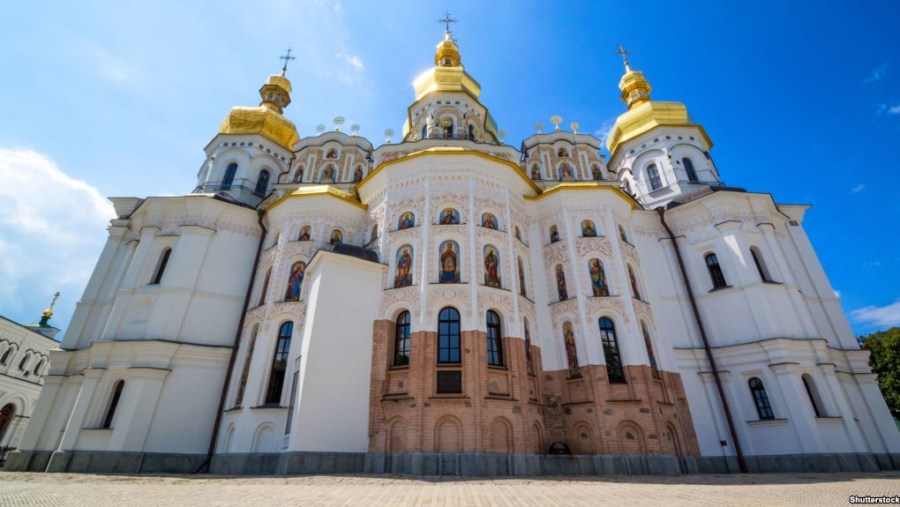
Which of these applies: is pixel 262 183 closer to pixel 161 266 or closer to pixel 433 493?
pixel 161 266

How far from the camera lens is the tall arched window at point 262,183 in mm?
24144

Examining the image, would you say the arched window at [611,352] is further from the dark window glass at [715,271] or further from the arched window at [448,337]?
the dark window glass at [715,271]

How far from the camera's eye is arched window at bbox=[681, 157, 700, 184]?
75.9 ft

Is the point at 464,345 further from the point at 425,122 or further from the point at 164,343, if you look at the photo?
the point at 425,122

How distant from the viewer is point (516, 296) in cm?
1504

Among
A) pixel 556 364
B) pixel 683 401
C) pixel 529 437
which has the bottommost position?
pixel 529 437

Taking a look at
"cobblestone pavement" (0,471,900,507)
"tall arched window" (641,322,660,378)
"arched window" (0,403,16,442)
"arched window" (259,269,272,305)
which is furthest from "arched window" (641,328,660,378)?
"arched window" (0,403,16,442)

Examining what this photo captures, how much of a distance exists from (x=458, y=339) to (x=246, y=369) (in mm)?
8484

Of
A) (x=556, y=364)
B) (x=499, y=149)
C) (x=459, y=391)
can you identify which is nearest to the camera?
(x=459, y=391)

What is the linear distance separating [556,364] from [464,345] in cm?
403

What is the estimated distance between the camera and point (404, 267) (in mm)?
15516

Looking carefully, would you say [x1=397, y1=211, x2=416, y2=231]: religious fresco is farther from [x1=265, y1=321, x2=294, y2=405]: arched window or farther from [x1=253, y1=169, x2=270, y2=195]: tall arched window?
[x1=253, y1=169, x2=270, y2=195]: tall arched window

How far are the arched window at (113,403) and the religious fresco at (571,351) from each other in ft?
53.5

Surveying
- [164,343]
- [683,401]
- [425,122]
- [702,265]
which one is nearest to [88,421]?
[164,343]
